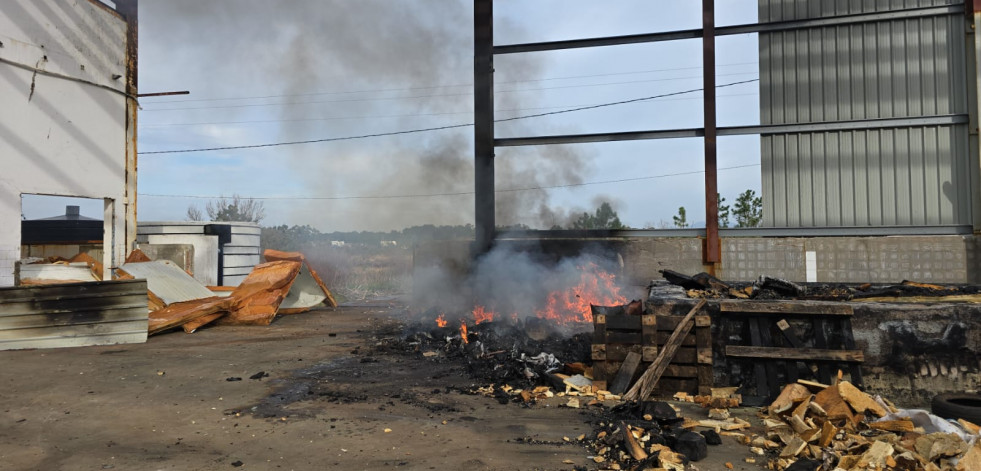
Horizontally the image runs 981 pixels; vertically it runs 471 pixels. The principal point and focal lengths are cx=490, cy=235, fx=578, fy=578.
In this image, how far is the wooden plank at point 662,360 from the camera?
19.5 ft

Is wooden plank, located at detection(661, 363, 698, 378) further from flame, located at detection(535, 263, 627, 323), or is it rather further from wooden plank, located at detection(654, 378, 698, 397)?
flame, located at detection(535, 263, 627, 323)

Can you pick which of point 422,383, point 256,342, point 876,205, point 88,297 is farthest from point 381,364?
point 876,205

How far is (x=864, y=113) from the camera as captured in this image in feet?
35.5

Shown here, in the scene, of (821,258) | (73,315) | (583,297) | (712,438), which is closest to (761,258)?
(821,258)

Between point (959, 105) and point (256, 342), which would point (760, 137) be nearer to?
point (959, 105)

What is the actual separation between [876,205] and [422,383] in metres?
9.16

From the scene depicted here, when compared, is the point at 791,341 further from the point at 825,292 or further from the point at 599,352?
the point at 825,292

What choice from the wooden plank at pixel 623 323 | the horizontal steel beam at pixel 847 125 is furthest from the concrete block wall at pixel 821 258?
the wooden plank at pixel 623 323

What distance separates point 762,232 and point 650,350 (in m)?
6.12

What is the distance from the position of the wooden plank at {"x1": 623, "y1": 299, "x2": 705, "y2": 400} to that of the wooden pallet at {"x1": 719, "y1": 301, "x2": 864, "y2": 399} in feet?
1.26

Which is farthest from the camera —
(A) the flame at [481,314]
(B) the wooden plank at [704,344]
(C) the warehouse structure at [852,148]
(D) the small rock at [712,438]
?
(A) the flame at [481,314]

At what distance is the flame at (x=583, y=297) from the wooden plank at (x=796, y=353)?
456 cm

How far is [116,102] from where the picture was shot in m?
13.5

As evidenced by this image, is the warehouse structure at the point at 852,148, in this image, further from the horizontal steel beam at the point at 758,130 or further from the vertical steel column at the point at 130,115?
the vertical steel column at the point at 130,115
